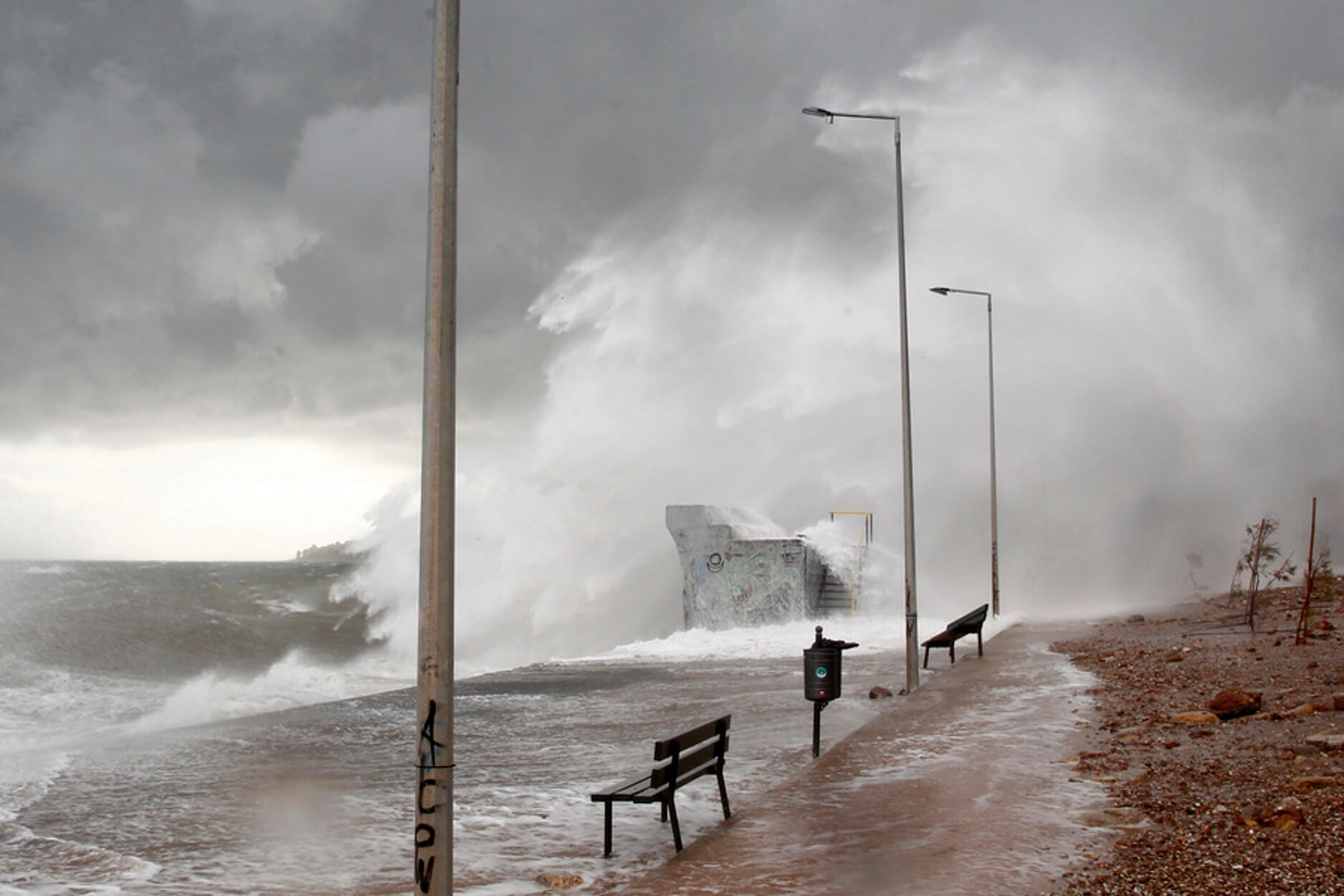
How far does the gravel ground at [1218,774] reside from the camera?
5422 millimetres

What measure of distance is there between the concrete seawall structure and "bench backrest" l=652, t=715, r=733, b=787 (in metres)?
21.0

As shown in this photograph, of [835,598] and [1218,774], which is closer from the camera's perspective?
[1218,774]

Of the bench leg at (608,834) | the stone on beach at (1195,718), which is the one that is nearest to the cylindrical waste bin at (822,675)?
the stone on beach at (1195,718)

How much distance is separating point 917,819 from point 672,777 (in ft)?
5.50

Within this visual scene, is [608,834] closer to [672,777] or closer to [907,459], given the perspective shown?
[672,777]

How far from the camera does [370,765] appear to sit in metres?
10.8

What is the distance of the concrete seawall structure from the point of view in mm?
29109

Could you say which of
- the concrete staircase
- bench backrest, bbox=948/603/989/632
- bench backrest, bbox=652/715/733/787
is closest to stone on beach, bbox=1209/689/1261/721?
bench backrest, bbox=652/715/733/787

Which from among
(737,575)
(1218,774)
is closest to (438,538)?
(1218,774)

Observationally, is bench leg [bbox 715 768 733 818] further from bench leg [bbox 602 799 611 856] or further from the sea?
bench leg [bbox 602 799 611 856]

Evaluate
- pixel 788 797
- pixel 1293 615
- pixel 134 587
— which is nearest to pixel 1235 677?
pixel 788 797

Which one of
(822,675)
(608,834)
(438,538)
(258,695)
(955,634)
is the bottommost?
(258,695)

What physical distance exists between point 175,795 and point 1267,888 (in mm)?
8219

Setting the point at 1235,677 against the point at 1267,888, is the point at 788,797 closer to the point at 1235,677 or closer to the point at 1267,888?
the point at 1267,888
